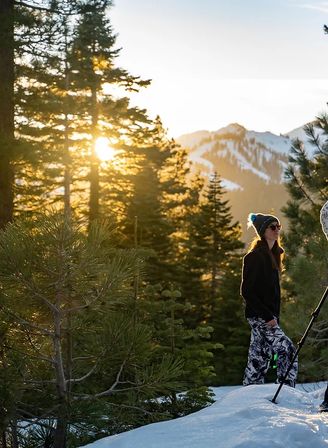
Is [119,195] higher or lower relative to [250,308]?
higher

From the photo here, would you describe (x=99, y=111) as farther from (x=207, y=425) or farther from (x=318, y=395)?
(x=207, y=425)

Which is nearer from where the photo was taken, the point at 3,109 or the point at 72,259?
the point at 72,259

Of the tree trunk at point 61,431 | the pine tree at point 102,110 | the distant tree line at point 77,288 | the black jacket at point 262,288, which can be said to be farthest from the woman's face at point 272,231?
the pine tree at point 102,110

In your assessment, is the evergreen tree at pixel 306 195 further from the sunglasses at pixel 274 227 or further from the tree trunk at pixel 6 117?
the sunglasses at pixel 274 227

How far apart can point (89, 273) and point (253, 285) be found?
202 cm

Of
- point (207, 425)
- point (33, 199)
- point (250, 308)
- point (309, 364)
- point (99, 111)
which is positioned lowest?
point (309, 364)

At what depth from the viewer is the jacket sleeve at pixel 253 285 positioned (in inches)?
213

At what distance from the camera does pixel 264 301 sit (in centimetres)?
543

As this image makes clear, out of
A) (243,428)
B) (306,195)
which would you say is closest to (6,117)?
(243,428)

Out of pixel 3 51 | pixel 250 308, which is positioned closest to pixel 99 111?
pixel 3 51

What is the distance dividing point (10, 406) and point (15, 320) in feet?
2.11

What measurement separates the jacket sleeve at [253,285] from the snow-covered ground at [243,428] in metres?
1.17

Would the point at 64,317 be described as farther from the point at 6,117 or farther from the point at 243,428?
the point at 6,117

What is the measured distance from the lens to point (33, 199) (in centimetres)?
1991
